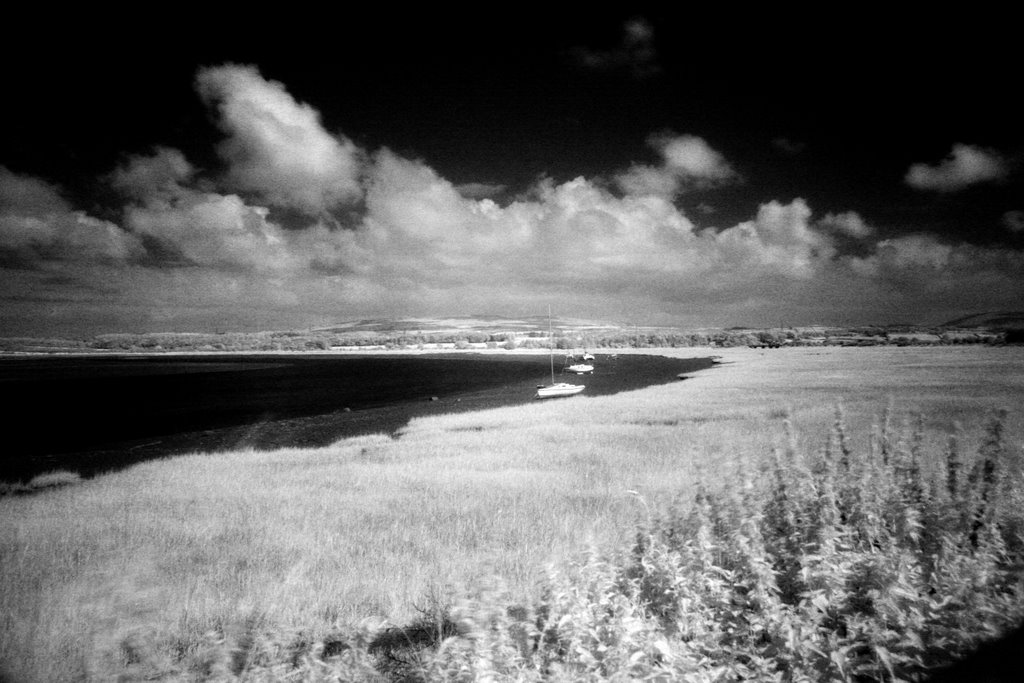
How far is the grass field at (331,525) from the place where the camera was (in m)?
8.32

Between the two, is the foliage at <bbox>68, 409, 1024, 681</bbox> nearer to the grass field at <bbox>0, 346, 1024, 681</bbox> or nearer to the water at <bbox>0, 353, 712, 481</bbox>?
the grass field at <bbox>0, 346, 1024, 681</bbox>

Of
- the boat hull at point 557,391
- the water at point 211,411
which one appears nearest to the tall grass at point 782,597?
the water at point 211,411

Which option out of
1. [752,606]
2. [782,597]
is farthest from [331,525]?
[782,597]

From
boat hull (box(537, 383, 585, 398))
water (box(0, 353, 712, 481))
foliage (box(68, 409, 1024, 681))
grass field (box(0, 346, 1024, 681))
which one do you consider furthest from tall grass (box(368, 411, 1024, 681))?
boat hull (box(537, 383, 585, 398))

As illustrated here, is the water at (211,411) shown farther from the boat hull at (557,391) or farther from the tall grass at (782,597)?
the tall grass at (782,597)

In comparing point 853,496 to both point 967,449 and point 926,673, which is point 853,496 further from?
point 967,449

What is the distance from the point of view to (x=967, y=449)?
48.1 ft

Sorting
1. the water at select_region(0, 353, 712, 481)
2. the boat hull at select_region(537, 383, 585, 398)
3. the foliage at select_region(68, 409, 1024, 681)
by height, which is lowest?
the water at select_region(0, 353, 712, 481)

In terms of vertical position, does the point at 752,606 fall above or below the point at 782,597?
above

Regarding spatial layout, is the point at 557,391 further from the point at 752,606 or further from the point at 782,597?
the point at 752,606

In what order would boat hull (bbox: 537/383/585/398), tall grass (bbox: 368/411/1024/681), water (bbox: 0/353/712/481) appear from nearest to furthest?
1. tall grass (bbox: 368/411/1024/681)
2. water (bbox: 0/353/712/481)
3. boat hull (bbox: 537/383/585/398)

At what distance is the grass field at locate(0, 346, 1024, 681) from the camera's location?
832 centimetres

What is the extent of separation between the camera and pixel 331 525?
13.9m

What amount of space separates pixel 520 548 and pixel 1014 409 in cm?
2603
